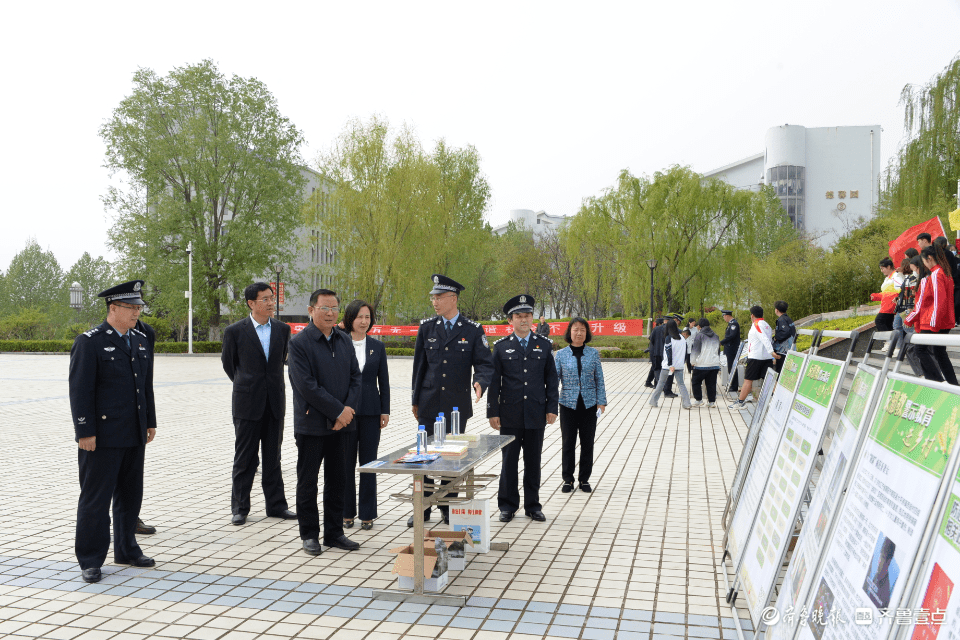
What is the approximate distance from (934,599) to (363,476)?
5109mm

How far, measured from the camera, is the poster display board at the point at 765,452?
161 inches

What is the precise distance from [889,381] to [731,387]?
14.9 metres

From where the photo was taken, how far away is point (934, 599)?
1.75 meters

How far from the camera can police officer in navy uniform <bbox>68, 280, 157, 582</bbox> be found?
4820 millimetres

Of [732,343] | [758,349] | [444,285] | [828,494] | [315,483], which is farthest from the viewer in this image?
[732,343]

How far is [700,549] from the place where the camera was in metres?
5.55

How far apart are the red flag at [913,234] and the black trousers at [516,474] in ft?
39.0

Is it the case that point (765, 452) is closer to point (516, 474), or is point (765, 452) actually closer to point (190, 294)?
Answer: point (516, 474)

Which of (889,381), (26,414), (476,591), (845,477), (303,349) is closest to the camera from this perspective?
(889,381)

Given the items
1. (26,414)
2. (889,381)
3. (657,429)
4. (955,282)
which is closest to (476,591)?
(889,381)

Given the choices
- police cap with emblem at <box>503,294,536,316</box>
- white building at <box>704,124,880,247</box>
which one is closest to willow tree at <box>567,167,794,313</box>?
police cap with emblem at <box>503,294,536,316</box>

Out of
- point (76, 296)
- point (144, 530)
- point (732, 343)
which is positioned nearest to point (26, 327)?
point (76, 296)

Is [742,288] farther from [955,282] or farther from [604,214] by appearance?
[955,282]

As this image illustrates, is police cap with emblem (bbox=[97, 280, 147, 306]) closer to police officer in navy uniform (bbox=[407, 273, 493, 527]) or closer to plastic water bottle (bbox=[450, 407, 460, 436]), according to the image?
police officer in navy uniform (bbox=[407, 273, 493, 527])
